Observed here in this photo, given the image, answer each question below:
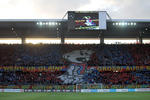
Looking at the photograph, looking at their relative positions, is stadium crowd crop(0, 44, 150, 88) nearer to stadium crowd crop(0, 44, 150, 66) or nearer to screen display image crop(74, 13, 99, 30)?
stadium crowd crop(0, 44, 150, 66)

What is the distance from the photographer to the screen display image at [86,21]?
40094mm

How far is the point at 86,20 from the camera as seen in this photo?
133 feet

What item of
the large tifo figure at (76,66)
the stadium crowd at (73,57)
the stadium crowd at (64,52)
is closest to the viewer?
the stadium crowd at (73,57)

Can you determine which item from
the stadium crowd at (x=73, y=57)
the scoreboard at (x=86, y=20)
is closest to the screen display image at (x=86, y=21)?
the scoreboard at (x=86, y=20)

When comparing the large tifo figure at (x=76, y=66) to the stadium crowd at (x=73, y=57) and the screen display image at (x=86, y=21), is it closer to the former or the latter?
the stadium crowd at (x=73, y=57)

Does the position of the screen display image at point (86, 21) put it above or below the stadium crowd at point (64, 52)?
above

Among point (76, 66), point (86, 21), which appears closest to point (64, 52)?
point (76, 66)

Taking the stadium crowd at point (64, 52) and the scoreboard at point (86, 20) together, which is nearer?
the scoreboard at point (86, 20)

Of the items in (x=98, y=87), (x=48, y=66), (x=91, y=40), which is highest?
(x=91, y=40)

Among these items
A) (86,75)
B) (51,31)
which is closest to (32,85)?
(86,75)

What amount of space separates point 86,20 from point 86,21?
17 cm

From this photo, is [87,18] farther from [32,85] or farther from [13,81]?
[13,81]

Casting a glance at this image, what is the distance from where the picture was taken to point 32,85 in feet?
128

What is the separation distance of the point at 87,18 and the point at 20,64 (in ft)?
48.7
